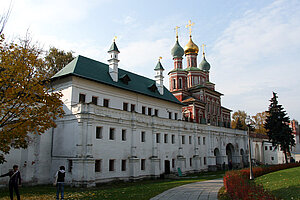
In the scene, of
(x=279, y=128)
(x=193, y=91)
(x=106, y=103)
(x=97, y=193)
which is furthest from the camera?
(x=193, y=91)

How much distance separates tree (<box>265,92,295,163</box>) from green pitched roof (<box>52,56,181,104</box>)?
20330 millimetres

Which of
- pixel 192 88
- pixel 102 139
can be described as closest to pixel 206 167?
pixel 192 88

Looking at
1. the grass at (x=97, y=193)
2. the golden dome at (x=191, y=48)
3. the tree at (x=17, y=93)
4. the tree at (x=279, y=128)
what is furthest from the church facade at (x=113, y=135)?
the golden dome at (x=191, y=48)

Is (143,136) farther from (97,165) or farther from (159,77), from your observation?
(159,77)

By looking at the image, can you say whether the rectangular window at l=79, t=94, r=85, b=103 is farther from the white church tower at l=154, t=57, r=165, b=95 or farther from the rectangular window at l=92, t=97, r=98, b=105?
the white church tower at l=154, t=57, r=165, b=95

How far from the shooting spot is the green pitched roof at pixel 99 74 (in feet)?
85.9

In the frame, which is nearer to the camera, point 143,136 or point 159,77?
point 143,136

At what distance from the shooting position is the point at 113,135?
25750 millimetres

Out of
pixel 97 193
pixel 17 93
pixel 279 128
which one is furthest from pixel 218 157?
pixel 17 93

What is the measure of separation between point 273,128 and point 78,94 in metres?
34.4

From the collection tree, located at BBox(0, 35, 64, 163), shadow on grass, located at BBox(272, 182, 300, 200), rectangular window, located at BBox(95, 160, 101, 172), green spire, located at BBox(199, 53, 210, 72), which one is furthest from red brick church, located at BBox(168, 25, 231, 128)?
tree, located at BBox(0, 35, 64, 163)

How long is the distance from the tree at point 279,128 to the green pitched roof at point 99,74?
2033cm

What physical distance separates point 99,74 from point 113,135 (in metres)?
7.26

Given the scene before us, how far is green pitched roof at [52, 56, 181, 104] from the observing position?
26172mm
